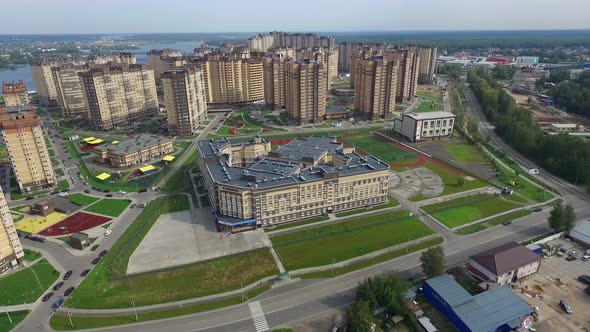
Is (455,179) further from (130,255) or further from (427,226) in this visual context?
(130,255)

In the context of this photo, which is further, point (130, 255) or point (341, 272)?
point (130, 255)

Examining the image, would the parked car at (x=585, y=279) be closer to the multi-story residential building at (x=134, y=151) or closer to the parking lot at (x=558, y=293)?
the parking lot at (x=558, y=293)

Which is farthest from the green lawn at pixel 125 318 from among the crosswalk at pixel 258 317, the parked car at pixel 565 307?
the parked car at pixel 565 307

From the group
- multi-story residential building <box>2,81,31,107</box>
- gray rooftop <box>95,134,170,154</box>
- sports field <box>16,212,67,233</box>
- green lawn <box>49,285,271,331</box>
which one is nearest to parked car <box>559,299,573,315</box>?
green lawn <box>49,285,271,331</box>

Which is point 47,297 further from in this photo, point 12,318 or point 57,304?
point 12,318

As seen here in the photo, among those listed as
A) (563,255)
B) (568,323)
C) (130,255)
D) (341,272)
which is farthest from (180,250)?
(563,255)

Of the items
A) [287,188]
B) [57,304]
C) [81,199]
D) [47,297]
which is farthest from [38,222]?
[287,188]

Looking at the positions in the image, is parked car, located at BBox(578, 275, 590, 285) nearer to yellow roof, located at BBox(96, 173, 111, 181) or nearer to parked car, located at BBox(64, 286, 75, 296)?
parked car, located at BBox(64, 286, 75, 296)

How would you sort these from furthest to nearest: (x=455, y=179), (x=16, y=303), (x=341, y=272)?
1. (x=455, y=179)
2. (x=341, y=272)
3. (x=16, y=303)
